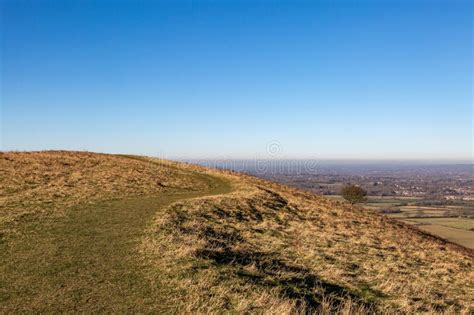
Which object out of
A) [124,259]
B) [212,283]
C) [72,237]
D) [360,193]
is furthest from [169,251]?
[360,193]

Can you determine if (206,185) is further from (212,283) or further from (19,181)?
(212,283)

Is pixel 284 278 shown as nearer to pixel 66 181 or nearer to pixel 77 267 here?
pixel 77 267

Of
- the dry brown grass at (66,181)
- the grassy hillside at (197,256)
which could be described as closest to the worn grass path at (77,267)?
the grassy hillside at (197,256)

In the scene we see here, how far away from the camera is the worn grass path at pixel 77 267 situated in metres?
8.84

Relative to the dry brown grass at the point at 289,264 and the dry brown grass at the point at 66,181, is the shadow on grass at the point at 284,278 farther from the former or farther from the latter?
the dry brown grass at the point at 66,181

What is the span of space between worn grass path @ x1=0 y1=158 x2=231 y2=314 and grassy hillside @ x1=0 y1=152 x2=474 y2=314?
0.13 ft

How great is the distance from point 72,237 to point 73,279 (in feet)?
15.6

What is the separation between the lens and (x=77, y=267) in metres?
11.2

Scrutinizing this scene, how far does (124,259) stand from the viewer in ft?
39.6

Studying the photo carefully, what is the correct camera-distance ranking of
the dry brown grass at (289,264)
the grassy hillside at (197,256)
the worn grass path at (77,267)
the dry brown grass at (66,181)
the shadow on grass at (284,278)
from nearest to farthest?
the worn grass path at (77,267) < the grassy hillside at (197,256) < the dry brown grass at (289,264) < the shadow on grass at (284,278) < the dry brown grass at (66,181)

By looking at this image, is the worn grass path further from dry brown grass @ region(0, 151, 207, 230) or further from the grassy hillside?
dry brown grass @ region(0, 151, 207, 230)

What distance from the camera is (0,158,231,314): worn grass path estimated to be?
29.0ft

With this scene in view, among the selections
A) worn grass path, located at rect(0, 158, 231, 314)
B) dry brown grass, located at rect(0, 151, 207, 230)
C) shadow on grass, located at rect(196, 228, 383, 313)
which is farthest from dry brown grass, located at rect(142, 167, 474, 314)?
dry brown grass, located at rect(0, 151, 207, 230)

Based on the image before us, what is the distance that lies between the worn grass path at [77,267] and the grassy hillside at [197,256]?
4cm
